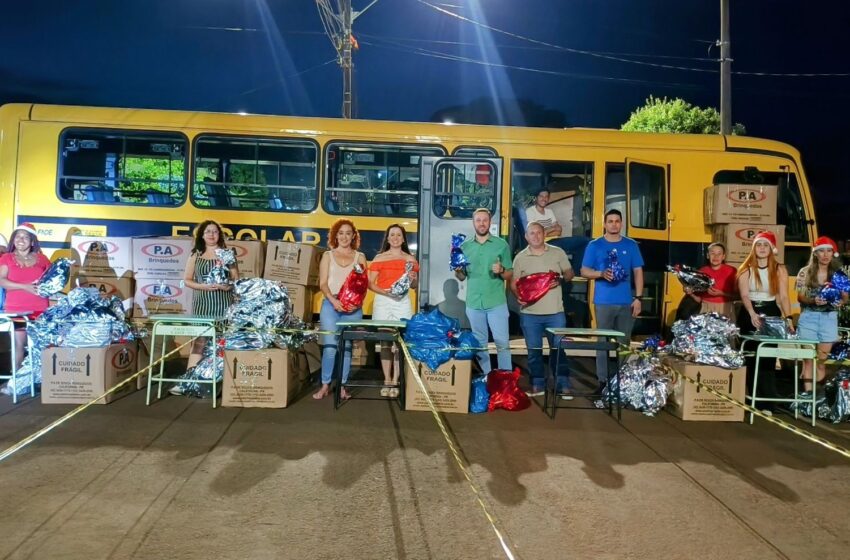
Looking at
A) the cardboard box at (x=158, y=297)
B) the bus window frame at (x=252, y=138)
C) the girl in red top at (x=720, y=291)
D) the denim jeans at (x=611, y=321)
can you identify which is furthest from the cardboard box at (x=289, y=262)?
the girl in red top at (x=720, y=291)

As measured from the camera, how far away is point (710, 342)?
570 cm

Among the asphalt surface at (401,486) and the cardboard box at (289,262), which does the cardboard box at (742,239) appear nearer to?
the asphalt surface at (401,486)

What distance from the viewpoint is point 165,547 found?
3.16m

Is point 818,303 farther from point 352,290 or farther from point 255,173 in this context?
point 255,173

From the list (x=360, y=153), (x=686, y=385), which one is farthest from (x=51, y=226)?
(x=686, y=385)

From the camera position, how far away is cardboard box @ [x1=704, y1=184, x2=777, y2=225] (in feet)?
23.8

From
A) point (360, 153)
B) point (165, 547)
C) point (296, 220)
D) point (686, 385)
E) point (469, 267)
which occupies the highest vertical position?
point (360, 153)

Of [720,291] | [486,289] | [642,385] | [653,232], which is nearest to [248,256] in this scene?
[486,289]

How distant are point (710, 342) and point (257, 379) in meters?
4.29

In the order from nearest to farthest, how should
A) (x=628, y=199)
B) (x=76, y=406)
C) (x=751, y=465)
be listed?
(x=751, y=465), (x=76, y=406), (x=628, y=199)

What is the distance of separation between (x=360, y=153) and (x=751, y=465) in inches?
213

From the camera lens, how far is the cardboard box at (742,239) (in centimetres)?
722

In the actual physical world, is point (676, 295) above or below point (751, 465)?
above

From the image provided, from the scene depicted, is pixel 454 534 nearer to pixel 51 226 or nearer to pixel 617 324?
pixel 617 324
